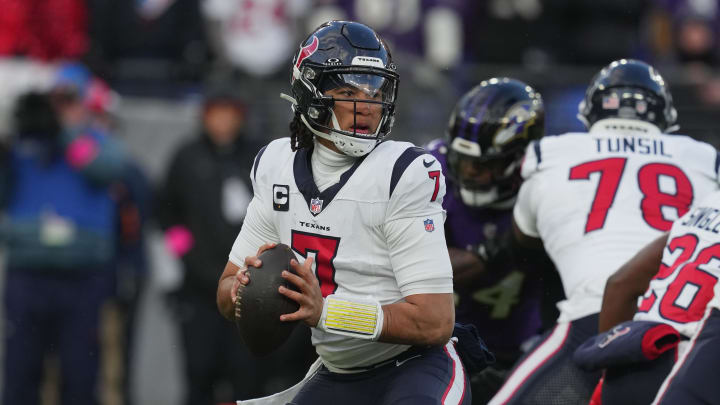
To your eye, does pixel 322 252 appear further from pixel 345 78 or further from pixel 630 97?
pixel 630 97

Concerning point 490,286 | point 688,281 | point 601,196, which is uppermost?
point 601,196

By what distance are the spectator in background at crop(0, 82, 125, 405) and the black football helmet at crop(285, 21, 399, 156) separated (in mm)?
4805

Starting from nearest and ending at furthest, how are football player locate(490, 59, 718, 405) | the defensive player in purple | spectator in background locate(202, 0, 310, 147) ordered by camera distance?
1. football player locate(490, 59, 718, 405)
2. the defensive player in purple
3. spectator in background locate(202, 0, 310, 147)

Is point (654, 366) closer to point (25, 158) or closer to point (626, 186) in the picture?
point (626, 186)

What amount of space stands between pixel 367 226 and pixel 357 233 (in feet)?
0.15

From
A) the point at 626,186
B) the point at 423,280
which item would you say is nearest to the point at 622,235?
the point at 626,186

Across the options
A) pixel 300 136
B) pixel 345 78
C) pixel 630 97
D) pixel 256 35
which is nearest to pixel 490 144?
pixel 630 97

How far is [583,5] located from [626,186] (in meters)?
6.33

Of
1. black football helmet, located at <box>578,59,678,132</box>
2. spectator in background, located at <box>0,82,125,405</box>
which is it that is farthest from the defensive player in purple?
spectator in background, located at <box>0,82,125,405</box>

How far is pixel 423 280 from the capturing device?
171 inches

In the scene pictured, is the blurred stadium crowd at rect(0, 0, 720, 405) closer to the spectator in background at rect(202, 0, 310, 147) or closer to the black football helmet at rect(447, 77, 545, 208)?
the spectator in background at rect(202, 0, 310, 147)

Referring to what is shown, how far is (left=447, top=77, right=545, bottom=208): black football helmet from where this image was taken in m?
6.16

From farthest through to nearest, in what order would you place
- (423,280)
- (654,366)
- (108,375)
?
1. (108,375)
2. (654,366)
3. (423,280)

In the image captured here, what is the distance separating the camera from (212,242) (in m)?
9.52
